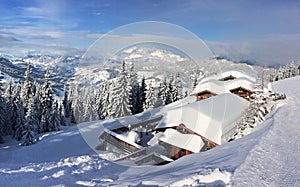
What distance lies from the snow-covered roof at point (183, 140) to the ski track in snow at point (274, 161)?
684 centimetres

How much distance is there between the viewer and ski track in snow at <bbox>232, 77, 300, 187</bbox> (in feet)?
29.4

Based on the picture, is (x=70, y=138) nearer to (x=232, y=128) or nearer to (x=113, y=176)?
(x=232, y=128)

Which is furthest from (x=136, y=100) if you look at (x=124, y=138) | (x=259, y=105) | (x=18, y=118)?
(x=259, y=105)

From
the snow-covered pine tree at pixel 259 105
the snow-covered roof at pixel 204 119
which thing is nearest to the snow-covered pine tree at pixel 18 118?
the snow-covered roof at pixel 204 119

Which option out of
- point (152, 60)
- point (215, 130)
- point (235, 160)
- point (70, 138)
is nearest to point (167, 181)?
point (235, 160)

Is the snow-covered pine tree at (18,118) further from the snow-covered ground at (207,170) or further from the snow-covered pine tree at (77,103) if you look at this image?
the snow-covered ground at (207,170)

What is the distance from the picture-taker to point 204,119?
24703 mm

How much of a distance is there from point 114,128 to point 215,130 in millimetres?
8910

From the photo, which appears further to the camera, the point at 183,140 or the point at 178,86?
the point at 183,140

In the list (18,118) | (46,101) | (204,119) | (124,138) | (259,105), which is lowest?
(18,118)

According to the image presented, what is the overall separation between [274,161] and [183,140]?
12648 mm

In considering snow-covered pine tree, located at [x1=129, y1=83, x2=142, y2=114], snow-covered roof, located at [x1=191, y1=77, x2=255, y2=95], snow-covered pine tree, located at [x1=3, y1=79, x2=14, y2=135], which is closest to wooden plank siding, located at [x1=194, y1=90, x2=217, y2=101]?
snow-covered roof, located at [x1=191, y1=77, x2=255, y2=95]

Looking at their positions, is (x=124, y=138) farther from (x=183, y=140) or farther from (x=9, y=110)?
(x=9, y=110)

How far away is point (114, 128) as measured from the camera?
76.2 feet
